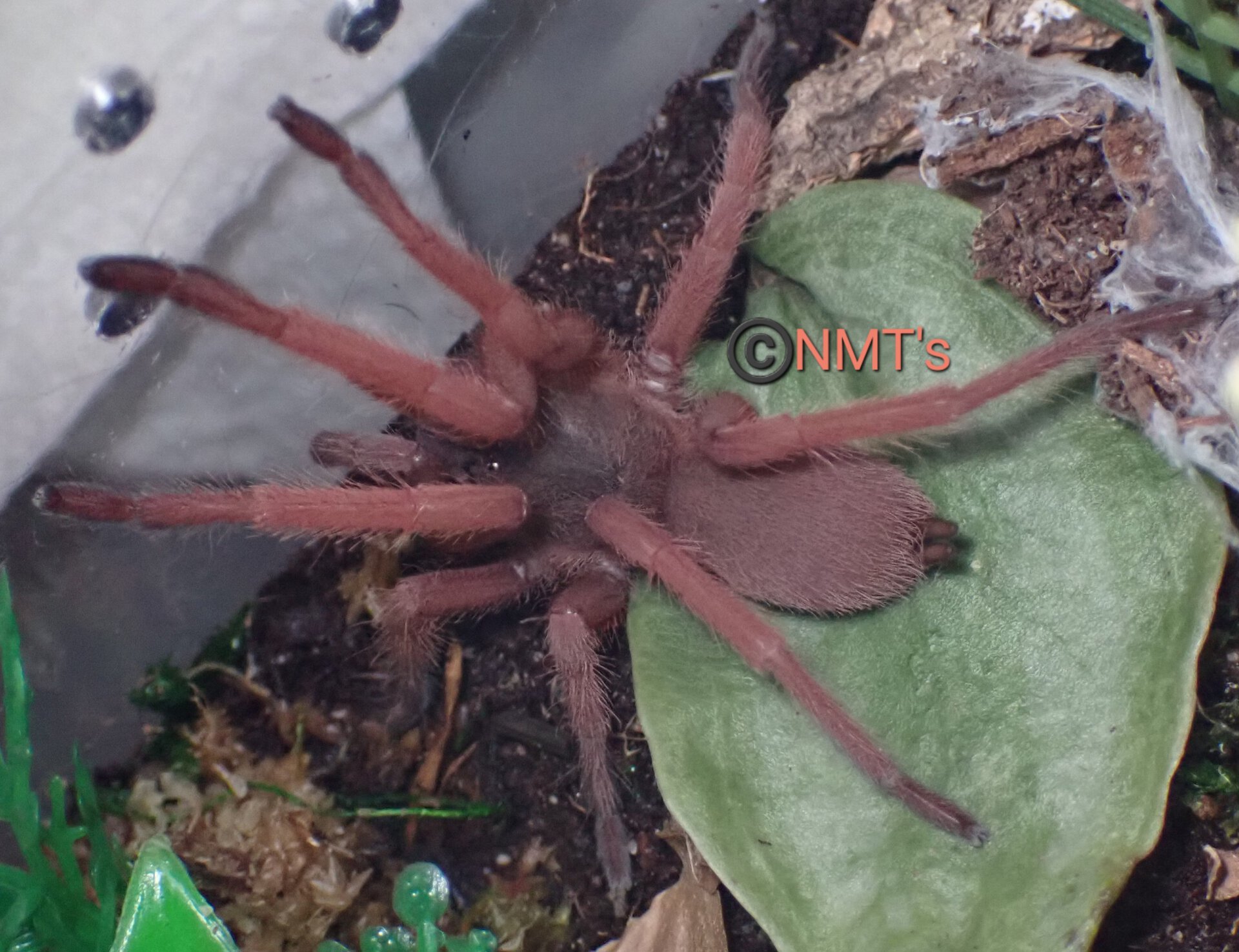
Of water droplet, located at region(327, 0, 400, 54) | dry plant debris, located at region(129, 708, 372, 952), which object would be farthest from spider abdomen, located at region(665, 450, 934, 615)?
water droplet, located at region(327, 0, 400, 54)

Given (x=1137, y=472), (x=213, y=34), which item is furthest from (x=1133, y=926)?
(x=213, y=34)

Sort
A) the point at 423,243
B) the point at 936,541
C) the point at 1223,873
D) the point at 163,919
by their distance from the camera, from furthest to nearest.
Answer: the point at 1223,873 < the point at 423,243 < the point at 936,541 < the point at 163,919

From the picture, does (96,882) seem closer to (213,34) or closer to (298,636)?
(298,636)

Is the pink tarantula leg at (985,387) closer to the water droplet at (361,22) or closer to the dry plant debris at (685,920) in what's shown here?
the dry plant debris at (685,920)

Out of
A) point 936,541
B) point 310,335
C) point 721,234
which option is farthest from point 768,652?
point 310,335

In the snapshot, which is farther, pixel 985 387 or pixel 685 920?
pixel 685 920

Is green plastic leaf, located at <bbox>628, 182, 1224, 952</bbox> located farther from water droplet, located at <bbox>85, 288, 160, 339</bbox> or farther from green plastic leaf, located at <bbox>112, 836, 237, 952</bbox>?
water droplet, located at <bbox>85, 288, 160, 339</bbox>

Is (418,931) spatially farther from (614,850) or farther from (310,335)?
(310,335)
